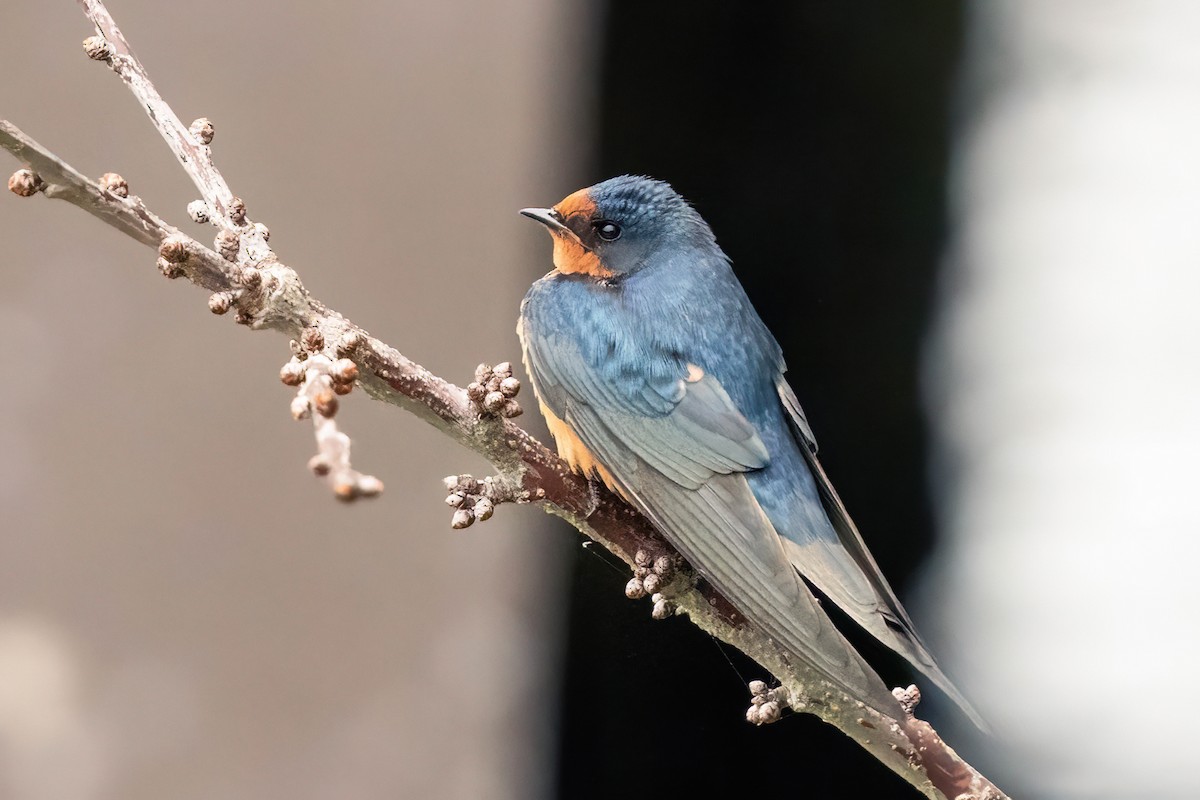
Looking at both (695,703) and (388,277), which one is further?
(388,277)

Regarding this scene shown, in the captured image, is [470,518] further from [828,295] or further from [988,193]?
[988,193]

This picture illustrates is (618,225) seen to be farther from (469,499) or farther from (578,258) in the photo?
(469,499)

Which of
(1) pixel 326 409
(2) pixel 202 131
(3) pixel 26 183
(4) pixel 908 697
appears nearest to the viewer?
(1) pixel 326 409

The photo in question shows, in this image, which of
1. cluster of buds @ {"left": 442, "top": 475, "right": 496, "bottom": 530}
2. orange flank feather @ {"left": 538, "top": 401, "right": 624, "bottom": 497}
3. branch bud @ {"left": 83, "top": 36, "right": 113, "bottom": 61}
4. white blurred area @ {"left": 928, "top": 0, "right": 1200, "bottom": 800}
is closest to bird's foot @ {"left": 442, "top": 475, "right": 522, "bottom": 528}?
cluster of buds @ {"left": 442, "top": 475, "right": 496, "bottom": 530}

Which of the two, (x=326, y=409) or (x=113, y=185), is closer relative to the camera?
(x=326, y=409)

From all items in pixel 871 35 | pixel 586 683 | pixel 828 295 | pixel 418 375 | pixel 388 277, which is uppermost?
pixel 871 35

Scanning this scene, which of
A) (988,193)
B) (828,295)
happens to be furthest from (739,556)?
(988,193)

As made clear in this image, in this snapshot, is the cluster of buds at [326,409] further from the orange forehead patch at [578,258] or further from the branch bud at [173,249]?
the orange forehead patch at [578,258]

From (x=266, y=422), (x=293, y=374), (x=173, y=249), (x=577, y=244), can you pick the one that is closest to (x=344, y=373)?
(x=293, y=374)
